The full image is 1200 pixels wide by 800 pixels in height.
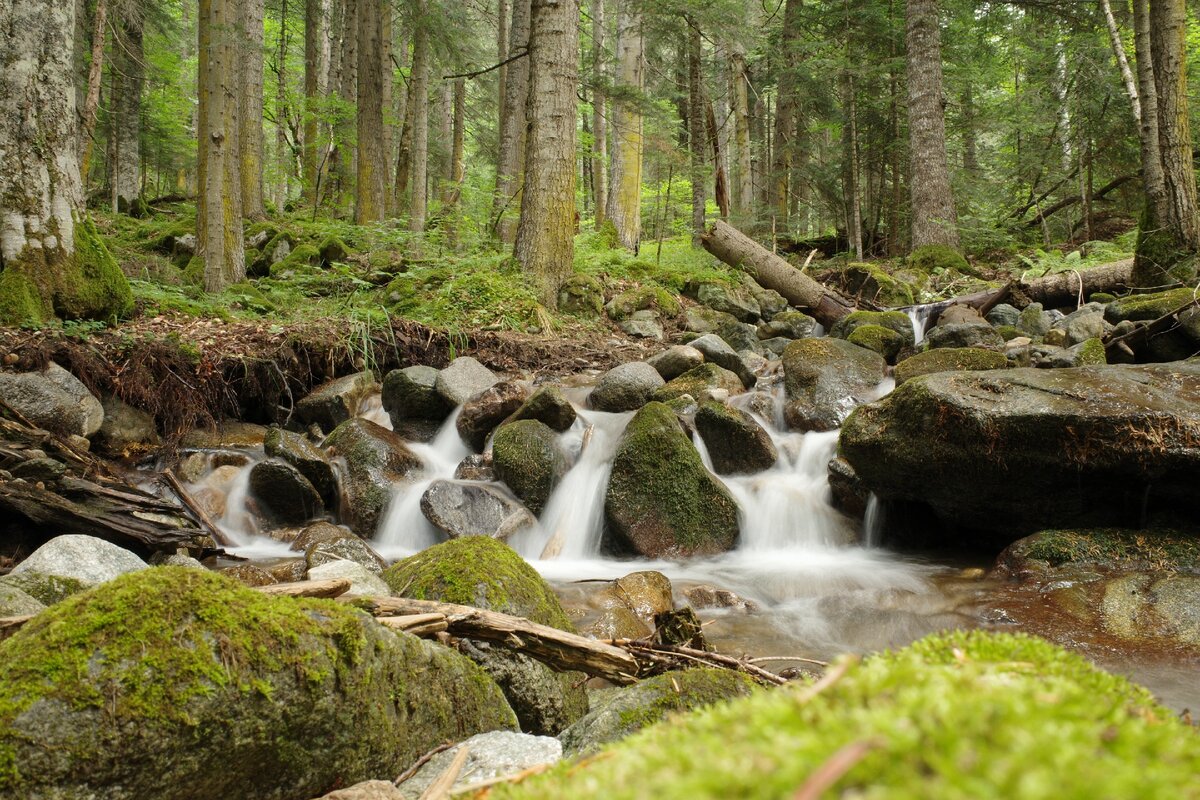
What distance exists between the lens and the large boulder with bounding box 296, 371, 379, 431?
8141 millimetres

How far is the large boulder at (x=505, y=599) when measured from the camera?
2.86 meters

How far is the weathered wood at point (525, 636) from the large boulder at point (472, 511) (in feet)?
12.3

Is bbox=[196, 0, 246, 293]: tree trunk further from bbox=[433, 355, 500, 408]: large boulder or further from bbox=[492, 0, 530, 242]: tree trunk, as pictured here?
bbox=[492, 0, 530, 242]: tree trunk

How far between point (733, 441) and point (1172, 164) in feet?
23.1

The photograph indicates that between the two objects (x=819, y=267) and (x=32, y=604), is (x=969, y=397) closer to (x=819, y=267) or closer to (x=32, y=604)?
(x=32, y=604)

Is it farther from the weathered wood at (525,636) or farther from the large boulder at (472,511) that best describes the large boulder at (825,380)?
the weathered wood at (525,636)

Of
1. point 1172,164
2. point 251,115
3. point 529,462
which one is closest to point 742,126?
point 1172,164

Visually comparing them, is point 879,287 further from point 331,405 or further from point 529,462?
point 331,405

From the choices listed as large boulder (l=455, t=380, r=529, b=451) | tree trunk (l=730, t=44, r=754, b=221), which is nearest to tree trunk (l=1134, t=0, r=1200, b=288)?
large boulder (l=455, t=380, r=529, b=451)

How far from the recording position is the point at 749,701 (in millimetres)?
757

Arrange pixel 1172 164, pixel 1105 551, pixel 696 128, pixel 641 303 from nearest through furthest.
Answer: pixel 1105 551 → pixel 1172 164 → pixel 641 303 → pixel 696 128

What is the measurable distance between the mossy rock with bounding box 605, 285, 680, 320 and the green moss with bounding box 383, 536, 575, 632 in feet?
30.0

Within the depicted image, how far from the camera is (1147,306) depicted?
27.1 ft

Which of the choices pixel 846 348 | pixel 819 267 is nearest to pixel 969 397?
pixel 846 348
